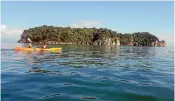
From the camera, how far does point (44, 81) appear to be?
1505 cm

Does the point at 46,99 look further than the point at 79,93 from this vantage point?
No

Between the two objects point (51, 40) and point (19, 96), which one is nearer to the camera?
point (19, 96)

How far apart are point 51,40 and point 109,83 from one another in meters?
183

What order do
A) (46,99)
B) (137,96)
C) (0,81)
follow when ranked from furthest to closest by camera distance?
(0,81)
(137,96)
(46,99)

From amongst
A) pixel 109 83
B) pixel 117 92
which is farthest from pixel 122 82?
pixel 117 92

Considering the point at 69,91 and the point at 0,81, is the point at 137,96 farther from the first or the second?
the point at 0,81

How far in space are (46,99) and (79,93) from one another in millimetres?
1887

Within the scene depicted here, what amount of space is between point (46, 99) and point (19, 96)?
4.38 feet

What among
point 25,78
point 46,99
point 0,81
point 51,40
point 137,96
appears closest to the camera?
point 46,99

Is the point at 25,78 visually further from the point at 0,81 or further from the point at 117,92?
the point at 117,92

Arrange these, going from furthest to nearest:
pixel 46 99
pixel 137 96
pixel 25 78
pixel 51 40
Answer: pixel 51 40, pixel 25 78, pixel 137 96, pixel 46 99

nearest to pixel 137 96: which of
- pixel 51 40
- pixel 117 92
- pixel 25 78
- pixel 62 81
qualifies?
pixel 117 92

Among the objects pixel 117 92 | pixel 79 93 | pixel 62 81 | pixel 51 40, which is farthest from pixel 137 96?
pixel 51 40

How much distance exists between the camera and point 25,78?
52.2ft
